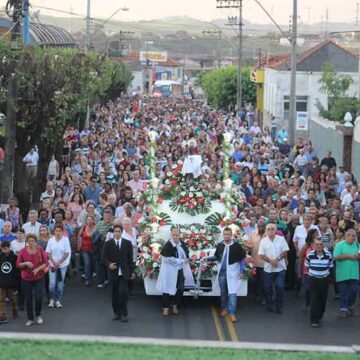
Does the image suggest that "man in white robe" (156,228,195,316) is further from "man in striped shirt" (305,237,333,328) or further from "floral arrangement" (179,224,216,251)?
"man in striped shirt" (305,237,333,328)

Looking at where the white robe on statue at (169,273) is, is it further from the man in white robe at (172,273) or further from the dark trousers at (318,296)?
the dark trousers at (318,296)

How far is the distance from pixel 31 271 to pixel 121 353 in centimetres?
428

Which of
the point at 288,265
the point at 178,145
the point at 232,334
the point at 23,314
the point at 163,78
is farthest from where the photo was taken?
the point at 163,78

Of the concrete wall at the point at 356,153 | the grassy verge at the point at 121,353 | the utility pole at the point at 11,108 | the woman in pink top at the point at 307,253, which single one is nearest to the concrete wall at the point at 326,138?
the concrete wall at the point at 356,153

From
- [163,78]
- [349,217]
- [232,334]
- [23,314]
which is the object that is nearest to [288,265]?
[349,217]

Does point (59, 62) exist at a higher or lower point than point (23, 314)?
higher

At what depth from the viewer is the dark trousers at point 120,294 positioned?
46.8 feet

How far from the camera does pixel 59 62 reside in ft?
74.4

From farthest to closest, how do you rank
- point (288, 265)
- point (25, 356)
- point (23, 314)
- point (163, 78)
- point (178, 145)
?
1. point (163, 78)
2. point (178, 145)
3. point (288, 265)
4. point (23, 314)
5. point (25, 356)

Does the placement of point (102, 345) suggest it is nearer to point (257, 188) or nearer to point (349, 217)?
point (349, 217)

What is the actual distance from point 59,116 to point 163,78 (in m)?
126

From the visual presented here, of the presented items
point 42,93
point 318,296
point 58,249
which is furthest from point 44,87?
point 318,296

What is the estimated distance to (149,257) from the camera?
50.4 ft

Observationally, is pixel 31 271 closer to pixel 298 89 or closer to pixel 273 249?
pixel 273 249
